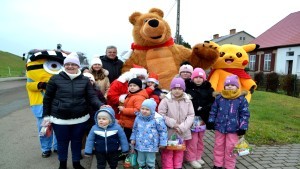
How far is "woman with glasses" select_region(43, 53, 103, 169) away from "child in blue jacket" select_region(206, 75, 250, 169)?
177cm

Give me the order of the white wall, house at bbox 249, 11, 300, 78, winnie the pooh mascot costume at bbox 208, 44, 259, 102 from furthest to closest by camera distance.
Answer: house at bbox 249, 11, 300, 78 → the white wall → winnie the pooh mascot costume at bbox 208, 44, 259, 102

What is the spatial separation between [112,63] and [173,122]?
1.77 meters

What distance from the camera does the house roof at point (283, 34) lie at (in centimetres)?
2614

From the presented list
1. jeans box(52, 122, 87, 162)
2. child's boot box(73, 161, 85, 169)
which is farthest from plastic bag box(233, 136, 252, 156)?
child's boot box(73, 161, 85, 169)

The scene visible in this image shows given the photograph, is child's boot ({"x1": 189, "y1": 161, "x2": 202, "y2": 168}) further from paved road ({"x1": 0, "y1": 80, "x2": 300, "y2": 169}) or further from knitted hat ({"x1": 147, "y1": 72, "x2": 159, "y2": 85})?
knitted hat ({"x1": 147, "y1": 72, "x2": 159, "y2": 85})

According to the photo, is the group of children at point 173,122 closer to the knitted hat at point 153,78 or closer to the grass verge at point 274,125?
the knitted hat at point 153,78

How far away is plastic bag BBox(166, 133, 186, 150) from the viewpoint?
12.5ft

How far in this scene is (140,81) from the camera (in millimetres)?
3951

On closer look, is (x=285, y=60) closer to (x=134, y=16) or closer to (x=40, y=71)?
(x=134, y=16)

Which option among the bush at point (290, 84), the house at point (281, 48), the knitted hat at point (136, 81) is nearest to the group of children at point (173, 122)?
the knitted hat at point (136, 81)

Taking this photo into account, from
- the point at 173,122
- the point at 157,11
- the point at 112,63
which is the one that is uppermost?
the point at 157,11

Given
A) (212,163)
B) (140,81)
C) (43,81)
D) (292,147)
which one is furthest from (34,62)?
(292,147)

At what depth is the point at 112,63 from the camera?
488 centimetres

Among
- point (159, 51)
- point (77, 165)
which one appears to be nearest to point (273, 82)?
point (159, 51)
